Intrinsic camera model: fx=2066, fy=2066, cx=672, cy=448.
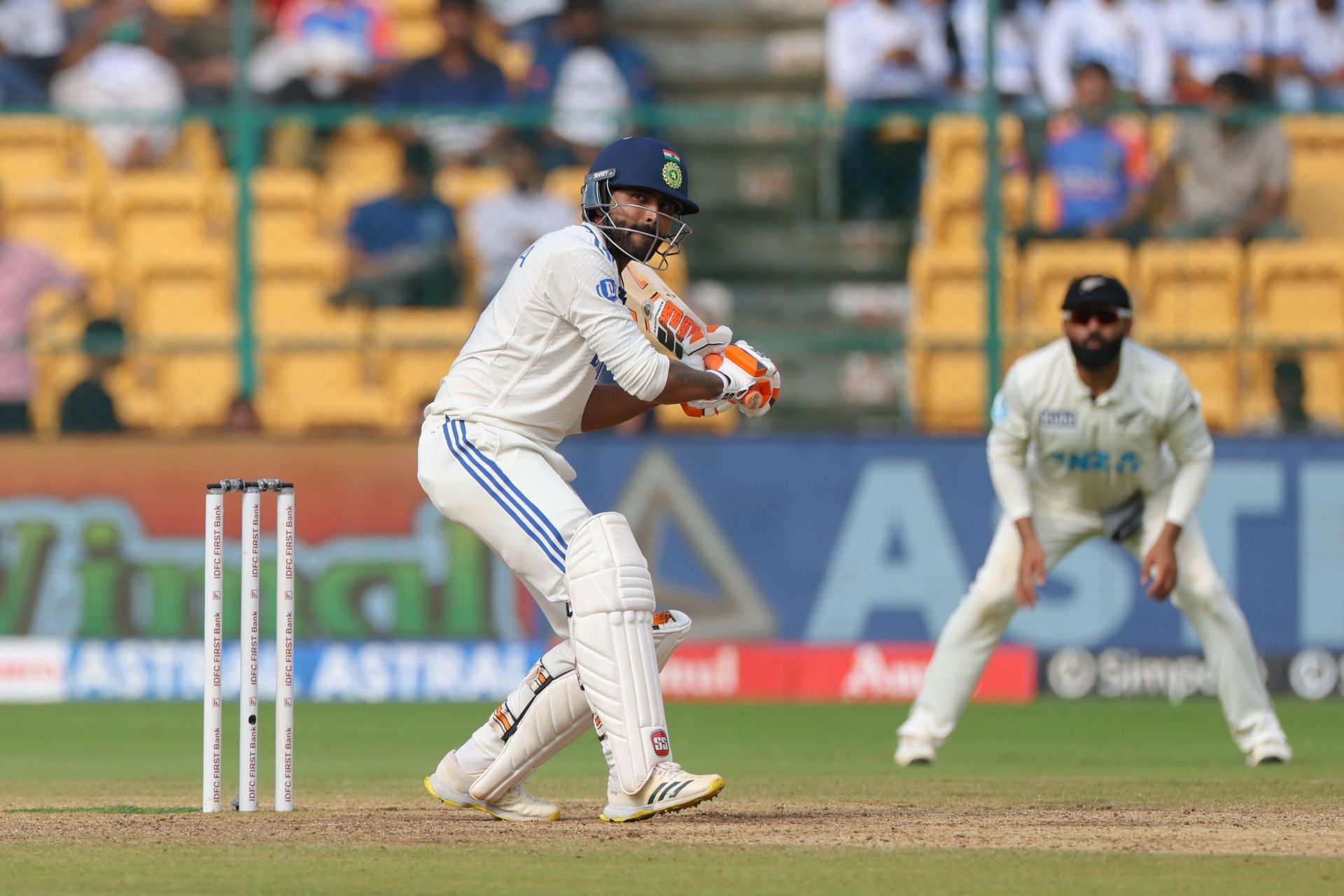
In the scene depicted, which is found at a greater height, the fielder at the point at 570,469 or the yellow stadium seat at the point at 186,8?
the yellow stadium seat at the point at 186,8

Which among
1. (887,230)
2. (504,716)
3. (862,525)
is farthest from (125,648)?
(504,716)

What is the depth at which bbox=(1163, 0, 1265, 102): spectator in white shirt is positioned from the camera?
13414 millimetres

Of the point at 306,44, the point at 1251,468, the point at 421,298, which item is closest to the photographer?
the point at 1251,468

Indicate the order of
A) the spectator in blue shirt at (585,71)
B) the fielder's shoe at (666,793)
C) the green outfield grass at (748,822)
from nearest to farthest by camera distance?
the green outfield grass at (748,822) < the fielder's shoe at (666,793) < the spectator in blue shirt at (585,71)

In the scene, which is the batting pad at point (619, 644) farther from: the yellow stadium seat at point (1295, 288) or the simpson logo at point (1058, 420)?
the yellow stadium seat at point (1295, 288)

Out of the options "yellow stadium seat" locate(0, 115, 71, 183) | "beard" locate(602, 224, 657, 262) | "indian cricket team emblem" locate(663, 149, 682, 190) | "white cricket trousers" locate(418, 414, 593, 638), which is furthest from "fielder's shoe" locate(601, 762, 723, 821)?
"yellow stadium seat" locate(0, 115, 71, 183)

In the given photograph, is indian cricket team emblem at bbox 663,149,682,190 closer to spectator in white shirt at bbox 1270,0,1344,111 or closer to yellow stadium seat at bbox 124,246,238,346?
yellow stadium seat at bbox 124,246,238,346

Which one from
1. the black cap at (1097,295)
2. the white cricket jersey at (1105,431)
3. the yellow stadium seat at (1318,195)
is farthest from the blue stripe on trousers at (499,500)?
the yellow stadium seat at (1318,195)

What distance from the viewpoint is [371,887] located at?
4379mm

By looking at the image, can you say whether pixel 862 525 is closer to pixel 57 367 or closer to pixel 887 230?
pixel 887 230

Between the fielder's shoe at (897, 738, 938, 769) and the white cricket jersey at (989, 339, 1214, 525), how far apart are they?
912 millimetres

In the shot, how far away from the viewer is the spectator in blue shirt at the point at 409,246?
39.2 feet

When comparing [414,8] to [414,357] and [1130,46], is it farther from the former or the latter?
[1130,46]

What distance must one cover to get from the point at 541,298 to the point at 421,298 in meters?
6.47
